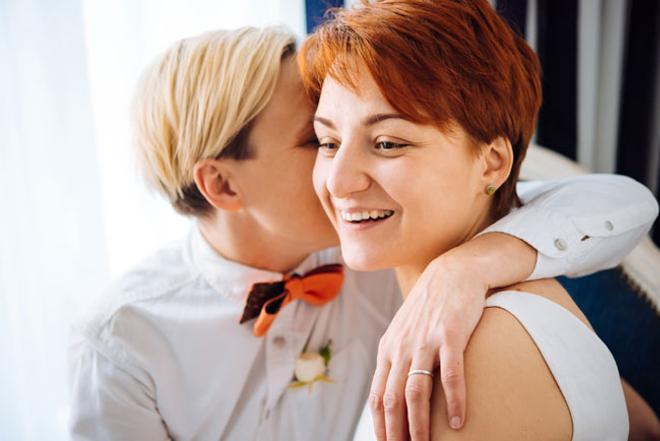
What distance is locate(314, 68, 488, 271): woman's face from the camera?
91cm

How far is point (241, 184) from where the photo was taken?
129 centimetres

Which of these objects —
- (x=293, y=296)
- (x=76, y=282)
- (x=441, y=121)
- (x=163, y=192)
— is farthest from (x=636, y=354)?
(x=76, y=282)

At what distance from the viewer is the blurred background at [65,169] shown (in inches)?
57.2

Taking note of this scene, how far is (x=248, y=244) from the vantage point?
1.38 metres

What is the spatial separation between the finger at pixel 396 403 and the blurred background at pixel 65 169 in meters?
0.95

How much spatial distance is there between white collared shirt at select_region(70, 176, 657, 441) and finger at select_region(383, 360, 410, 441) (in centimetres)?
36

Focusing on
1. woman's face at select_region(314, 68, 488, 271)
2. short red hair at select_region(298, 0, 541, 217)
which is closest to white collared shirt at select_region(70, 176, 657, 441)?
woman's face at select_region(314, 68, 488, 271)

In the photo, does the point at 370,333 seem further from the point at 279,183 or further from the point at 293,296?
the point at 279,183

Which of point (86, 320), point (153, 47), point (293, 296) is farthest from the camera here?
point (153, 47)

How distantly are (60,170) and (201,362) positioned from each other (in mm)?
682

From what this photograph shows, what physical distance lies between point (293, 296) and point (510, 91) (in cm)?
69

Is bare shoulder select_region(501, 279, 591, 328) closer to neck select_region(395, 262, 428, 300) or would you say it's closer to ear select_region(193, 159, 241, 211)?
neck select_region(395, 262, 428, 300)

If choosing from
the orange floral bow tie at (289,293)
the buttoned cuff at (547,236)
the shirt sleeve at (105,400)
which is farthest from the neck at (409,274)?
the shirt sleeve at (105,400)

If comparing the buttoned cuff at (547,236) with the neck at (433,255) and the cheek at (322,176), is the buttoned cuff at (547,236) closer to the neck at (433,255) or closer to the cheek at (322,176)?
the neck at (433,255)
